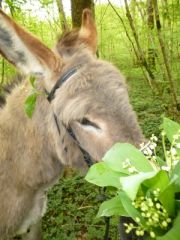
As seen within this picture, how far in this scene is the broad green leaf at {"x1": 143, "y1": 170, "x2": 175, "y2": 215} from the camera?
2.93 ft

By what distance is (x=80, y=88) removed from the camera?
2.06 meters

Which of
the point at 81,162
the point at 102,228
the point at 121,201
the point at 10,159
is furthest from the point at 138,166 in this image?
the point at 102,228

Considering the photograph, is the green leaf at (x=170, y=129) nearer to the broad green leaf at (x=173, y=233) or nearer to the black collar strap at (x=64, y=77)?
the broad green leaf at (x=173, y=233)

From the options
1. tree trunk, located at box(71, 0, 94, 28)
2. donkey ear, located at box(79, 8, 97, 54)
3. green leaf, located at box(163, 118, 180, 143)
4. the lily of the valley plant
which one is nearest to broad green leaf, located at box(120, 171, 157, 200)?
the lily of the valley plant

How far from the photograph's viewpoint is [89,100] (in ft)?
6.47

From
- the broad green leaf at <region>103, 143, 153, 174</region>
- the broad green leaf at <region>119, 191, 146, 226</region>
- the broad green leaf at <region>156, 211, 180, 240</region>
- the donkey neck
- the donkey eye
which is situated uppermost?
the broad green leaf at <region>103, 143, 153, 174</region>

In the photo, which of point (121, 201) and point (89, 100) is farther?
point (89, 100)

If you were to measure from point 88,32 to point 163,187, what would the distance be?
1.77 metres

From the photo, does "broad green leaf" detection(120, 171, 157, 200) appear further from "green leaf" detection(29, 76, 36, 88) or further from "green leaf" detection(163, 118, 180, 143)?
"green leaf" detection(29, 76, 36, 88)

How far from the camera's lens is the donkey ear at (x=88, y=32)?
2419mm

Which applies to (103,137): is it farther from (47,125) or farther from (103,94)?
(47,125)

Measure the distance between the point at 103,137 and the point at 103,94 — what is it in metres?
0.23

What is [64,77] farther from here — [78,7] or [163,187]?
[78,7]

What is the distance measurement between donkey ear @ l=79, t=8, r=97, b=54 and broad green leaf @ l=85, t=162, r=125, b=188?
1.47 m
